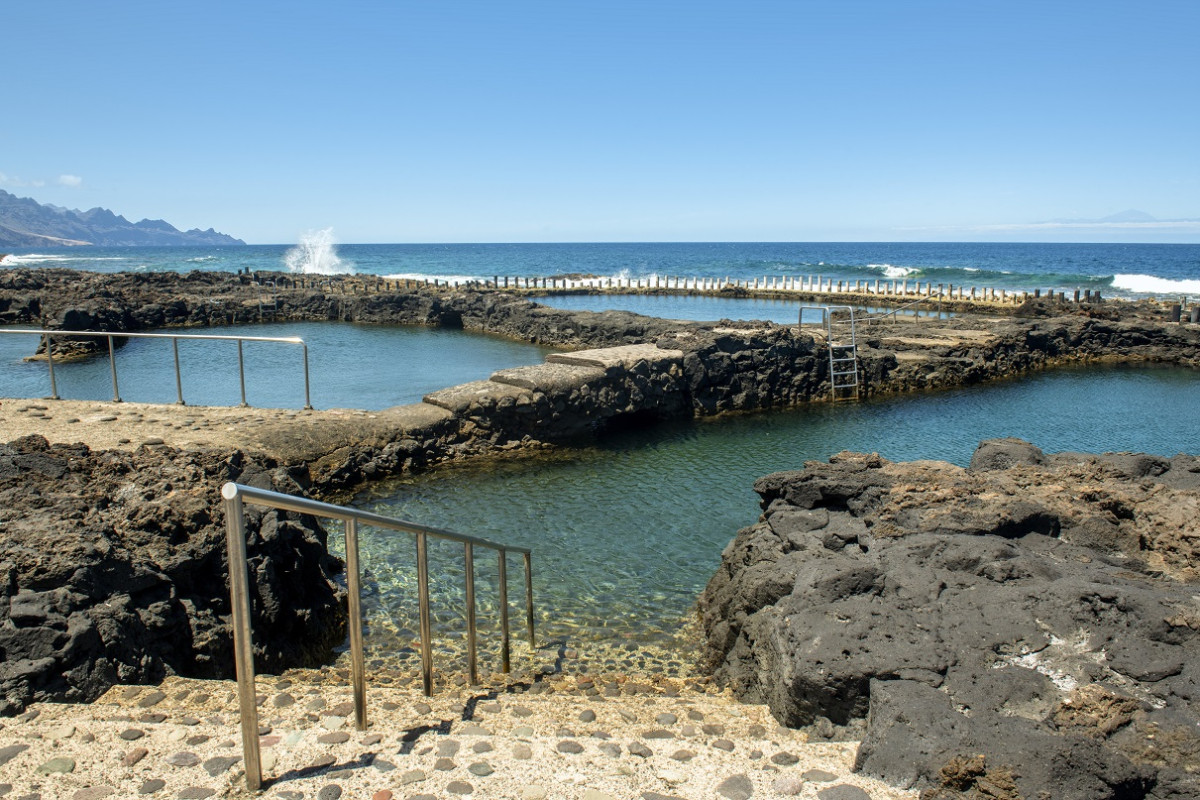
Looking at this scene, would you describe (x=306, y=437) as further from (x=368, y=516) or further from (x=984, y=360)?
(x=984, y=360)

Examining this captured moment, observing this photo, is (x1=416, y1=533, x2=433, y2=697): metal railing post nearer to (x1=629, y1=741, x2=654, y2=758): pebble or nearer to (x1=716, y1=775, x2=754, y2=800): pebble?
(x1=629, y1=741, x2=654, y2=758): pebble

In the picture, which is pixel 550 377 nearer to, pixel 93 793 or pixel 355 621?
pixel 355 621

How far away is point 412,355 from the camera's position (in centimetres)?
2667

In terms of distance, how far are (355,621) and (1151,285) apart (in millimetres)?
69886

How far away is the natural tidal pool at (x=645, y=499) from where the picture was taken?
7.94m

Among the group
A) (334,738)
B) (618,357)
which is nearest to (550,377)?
(618,357)

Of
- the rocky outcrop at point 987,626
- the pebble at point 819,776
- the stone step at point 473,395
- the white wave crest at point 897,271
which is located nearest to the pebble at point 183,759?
the pebble at point 819,776

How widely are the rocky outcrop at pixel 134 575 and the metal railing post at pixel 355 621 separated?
1.62 metres

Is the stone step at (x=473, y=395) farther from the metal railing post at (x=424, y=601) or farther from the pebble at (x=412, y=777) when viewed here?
the pebble at (x=412, y=777)

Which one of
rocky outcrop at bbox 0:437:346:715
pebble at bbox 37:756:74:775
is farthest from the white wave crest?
pebble at bbox 37:756:74:775

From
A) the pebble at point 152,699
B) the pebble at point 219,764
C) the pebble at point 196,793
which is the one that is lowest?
the pebble at point 152,699

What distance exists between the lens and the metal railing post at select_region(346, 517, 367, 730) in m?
3.84

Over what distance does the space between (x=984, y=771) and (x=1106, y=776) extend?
521 millimetres

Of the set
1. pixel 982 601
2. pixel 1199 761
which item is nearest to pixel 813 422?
pixel 982 601
